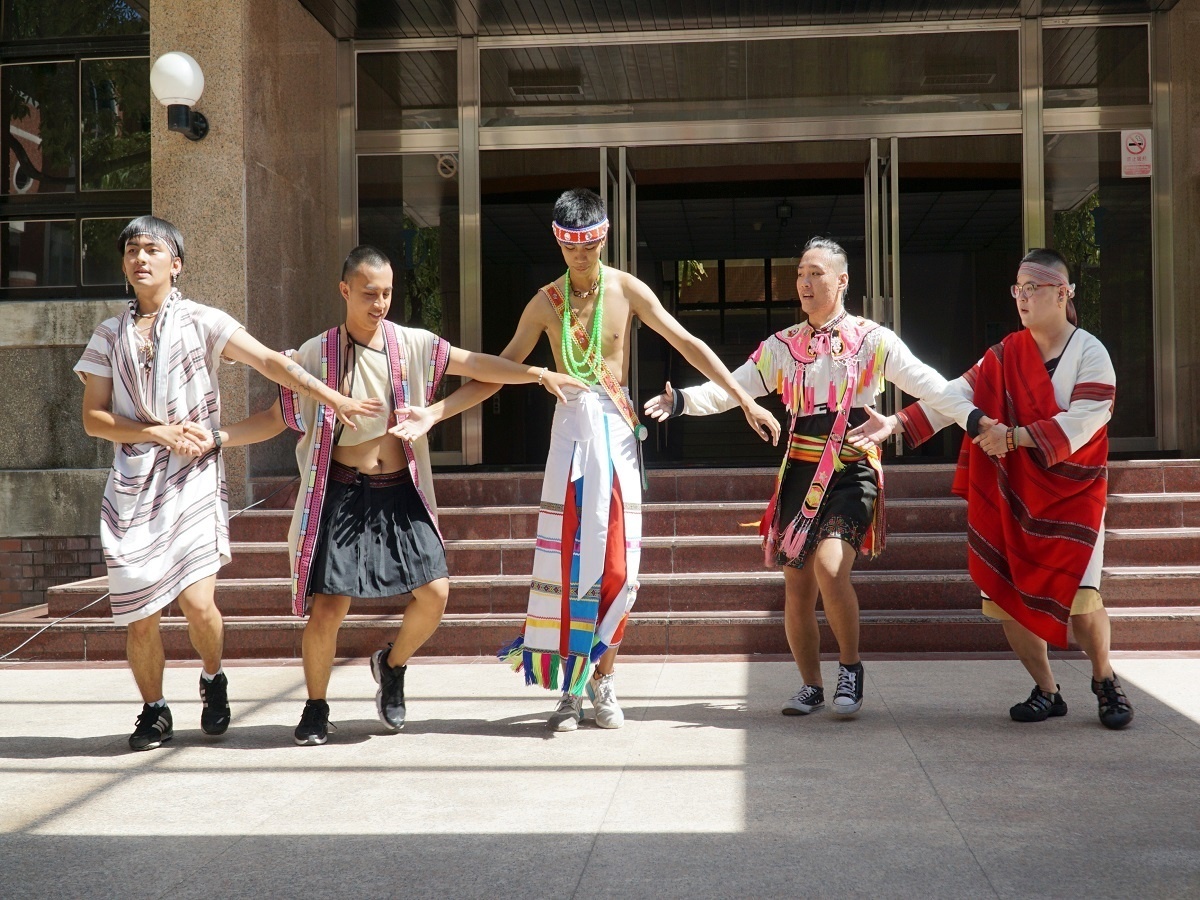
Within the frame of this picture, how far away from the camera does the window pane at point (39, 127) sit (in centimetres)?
936

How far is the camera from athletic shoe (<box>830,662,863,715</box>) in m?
4.73

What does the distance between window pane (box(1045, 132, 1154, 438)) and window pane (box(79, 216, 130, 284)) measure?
23.9ft

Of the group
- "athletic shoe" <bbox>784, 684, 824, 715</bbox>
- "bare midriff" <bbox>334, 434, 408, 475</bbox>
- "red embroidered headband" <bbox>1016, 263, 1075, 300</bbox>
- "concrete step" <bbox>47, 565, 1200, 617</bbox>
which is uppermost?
"red embroidered headband" <bbox>1016, 263, 1075, 300</bbox>

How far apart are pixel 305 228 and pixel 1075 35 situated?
20.8 ft

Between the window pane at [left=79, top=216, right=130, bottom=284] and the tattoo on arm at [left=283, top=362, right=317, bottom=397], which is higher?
the window pane at [left=79, top=216, right=130, bottom=284]

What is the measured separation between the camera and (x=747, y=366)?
16.9ft

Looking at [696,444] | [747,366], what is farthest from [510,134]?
[696,444]

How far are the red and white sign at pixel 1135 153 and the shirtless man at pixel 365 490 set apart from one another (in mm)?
7094

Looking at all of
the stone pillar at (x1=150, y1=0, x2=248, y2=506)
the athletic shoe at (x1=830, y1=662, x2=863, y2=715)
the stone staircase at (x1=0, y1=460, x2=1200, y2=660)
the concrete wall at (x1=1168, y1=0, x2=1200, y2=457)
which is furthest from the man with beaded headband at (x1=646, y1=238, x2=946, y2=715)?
the concrete wall at (x1=1168, y1=0, x2=1200, y2=457)

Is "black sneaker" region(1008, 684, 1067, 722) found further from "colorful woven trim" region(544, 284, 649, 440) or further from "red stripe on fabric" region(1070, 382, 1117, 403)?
"colorful woven trim" region(544, 284, 649, 440)

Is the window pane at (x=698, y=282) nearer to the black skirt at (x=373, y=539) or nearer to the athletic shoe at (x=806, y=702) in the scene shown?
the athletic shoe at (x=806, y=702)

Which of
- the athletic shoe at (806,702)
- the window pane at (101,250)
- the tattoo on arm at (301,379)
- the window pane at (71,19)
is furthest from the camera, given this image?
the window pane at (71,19)

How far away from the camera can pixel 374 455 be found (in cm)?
467

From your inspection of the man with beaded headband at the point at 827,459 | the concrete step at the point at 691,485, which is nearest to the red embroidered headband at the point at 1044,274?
the man with beaded headband at the point at 827,459
